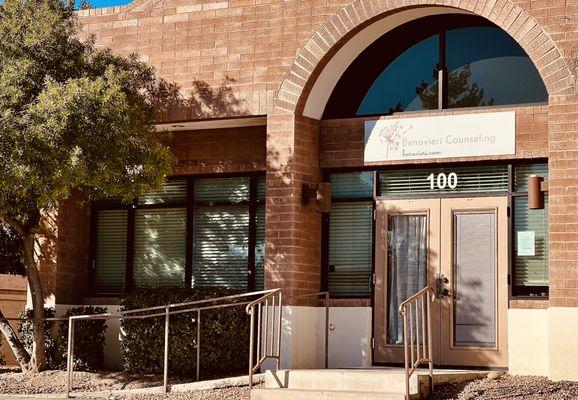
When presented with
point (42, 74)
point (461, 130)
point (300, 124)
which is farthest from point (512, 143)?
point (42, 74)

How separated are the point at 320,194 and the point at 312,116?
3.77 feet

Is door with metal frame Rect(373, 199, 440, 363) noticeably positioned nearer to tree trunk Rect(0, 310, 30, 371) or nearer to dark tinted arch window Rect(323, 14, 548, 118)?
dark tinted arch window Rect(323, 14, 548, 118)

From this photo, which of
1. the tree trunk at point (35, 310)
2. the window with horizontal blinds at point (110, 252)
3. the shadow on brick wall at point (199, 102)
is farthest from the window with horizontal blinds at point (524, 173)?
the tree trunk at point (35, 310)

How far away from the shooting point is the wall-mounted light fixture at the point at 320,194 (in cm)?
1538

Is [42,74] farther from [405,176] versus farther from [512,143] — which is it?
[512,143]

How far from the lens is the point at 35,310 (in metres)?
16.0

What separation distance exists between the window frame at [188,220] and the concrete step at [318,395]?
3.57 metres

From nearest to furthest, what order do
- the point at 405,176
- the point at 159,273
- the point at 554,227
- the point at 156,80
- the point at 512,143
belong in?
the point at 554,227, the point at 512,143, the point at 405,176, the point at 156,80, the point at 159,273

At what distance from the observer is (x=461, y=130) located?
14719 millimetres

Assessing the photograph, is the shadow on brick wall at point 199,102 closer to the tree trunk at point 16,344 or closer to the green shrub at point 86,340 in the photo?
the green shrub at point 86,340

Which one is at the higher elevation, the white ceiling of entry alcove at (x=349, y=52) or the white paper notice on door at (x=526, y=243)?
the white ceiling of entry alcove at (x=349, y=52)

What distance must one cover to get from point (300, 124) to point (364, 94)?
1.13 metres

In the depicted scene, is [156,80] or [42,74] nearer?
[42,74]

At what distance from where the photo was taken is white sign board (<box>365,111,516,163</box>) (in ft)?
47.3
